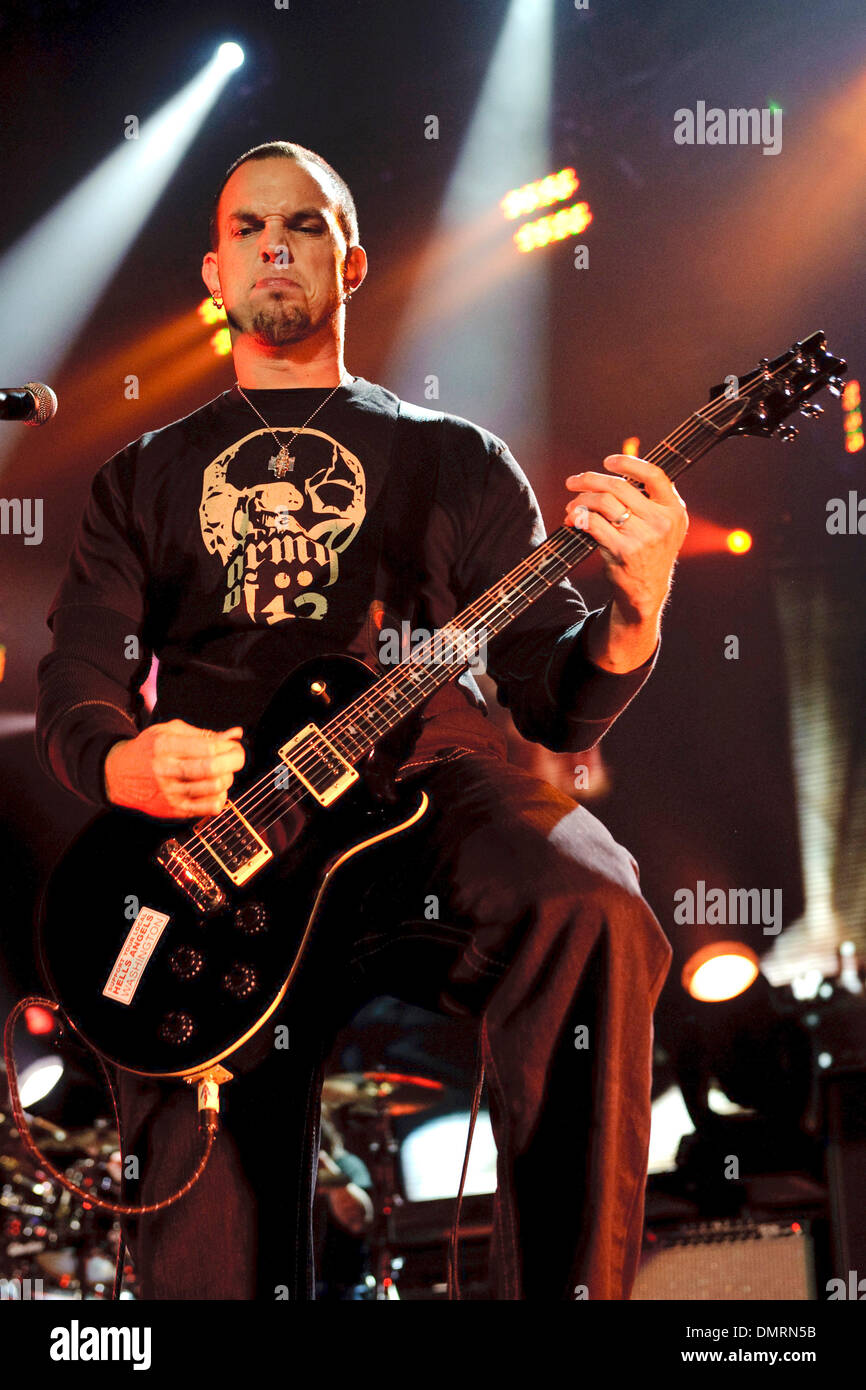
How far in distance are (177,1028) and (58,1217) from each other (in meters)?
3.49

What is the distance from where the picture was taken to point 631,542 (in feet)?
6.81

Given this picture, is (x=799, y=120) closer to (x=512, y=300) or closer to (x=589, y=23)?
(x=589, y=23)

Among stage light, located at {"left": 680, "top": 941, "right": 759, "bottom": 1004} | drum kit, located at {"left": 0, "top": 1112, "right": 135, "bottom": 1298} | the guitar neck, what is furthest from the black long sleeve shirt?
drum kit, located at {"left": 0, "top": 1112, "right": 135, "bottom": 1298}

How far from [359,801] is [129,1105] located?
2.44 feet

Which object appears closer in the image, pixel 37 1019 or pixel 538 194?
pixel 538 194

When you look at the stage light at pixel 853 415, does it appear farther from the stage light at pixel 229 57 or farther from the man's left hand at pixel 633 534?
the stage light at pixel 229 57

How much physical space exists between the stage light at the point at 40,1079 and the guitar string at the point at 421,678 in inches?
114

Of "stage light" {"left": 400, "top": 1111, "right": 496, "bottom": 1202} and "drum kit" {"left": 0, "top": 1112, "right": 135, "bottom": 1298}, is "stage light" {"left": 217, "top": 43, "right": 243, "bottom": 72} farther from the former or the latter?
"drum kit" {"left": 0, "top": 1112, "right": 135, "bottom": 1298}

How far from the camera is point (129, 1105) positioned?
2.20 metres

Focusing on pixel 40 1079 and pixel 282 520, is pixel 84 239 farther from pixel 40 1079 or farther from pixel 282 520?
pixel 40 1079

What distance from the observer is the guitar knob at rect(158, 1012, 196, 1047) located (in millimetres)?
2020

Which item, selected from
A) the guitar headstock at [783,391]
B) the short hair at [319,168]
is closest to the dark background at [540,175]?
the short hair at [319,168]

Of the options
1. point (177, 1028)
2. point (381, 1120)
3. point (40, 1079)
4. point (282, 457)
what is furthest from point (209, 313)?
point (381, 1120)

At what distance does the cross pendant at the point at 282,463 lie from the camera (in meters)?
2.55
